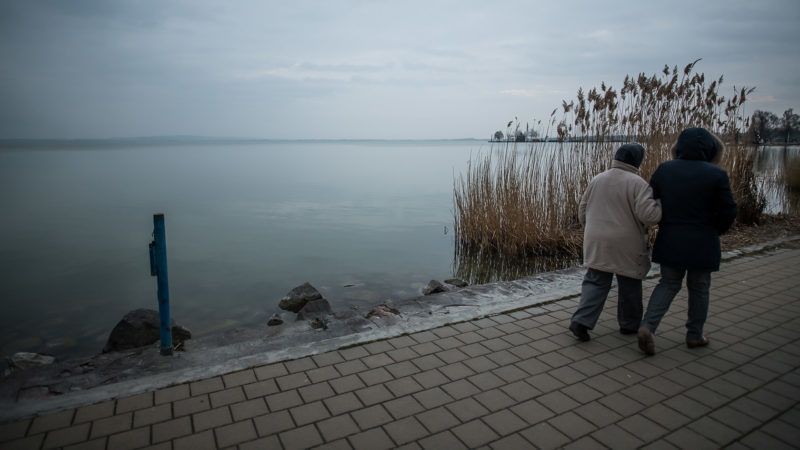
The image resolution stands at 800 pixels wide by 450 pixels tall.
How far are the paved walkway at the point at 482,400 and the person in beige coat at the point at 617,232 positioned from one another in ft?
1.29

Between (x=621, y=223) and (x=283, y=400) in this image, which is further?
(x=621, y=223)

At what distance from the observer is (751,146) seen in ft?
31.6

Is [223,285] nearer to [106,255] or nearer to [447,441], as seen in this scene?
[106,255]

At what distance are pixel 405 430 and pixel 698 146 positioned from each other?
2.89 meters

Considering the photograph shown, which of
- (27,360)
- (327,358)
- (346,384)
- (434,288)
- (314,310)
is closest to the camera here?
(346,384)

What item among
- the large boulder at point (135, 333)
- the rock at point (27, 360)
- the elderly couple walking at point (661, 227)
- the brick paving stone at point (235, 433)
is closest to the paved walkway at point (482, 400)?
the brick paving stone at point (235, 433)

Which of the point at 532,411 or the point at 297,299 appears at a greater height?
the point at 532,411

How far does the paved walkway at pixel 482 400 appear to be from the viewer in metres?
2.58

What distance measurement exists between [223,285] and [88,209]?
37.6 ft

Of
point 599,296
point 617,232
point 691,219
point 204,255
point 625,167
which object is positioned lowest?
point 204,255

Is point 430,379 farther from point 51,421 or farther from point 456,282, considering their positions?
point 456,282

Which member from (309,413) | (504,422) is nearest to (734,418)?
(504,422)

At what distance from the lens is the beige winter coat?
3595 millimetres

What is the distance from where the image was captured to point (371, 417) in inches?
109
